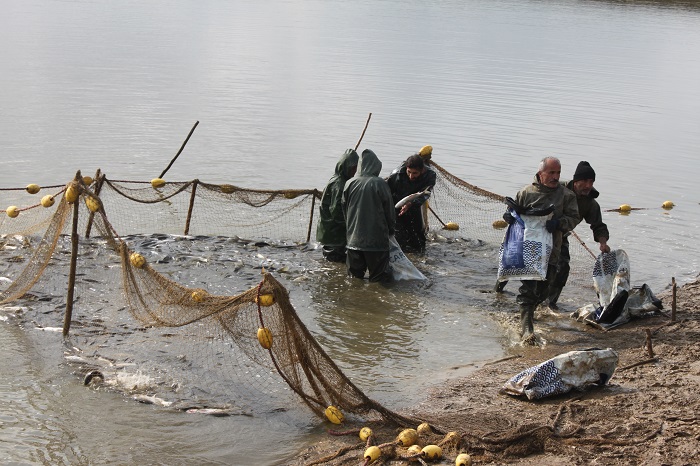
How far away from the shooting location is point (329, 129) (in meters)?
18.4

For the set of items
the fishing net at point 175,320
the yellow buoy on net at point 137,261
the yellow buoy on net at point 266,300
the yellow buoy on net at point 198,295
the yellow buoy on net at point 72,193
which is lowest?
the fishing net at point 175,320

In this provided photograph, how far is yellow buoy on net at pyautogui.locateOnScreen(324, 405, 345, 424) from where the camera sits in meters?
5.75

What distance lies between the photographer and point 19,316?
7723mm

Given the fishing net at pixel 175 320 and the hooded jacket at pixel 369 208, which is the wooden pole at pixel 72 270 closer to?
the fishing net at pixel 175 320

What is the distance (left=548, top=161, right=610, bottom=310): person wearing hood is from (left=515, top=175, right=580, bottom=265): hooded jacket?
0.23 meters

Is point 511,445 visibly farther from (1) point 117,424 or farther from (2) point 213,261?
(2) point 213,261

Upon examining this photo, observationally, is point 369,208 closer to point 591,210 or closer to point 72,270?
point 591,210

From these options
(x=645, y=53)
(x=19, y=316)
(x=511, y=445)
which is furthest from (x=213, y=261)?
(x=645, y=53)

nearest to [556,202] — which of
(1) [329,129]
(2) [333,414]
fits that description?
(2) [333,414]

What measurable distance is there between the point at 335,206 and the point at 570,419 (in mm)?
4429

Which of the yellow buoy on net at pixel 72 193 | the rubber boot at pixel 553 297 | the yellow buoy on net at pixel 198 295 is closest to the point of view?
the yellow buoy on net at pixel 198 295

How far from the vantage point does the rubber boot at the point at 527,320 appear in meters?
7.72

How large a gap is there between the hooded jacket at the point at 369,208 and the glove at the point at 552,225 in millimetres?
2069

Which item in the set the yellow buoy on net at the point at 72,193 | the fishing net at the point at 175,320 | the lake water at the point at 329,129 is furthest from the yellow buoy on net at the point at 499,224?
the yellow buoy on net at the point at 72,193
